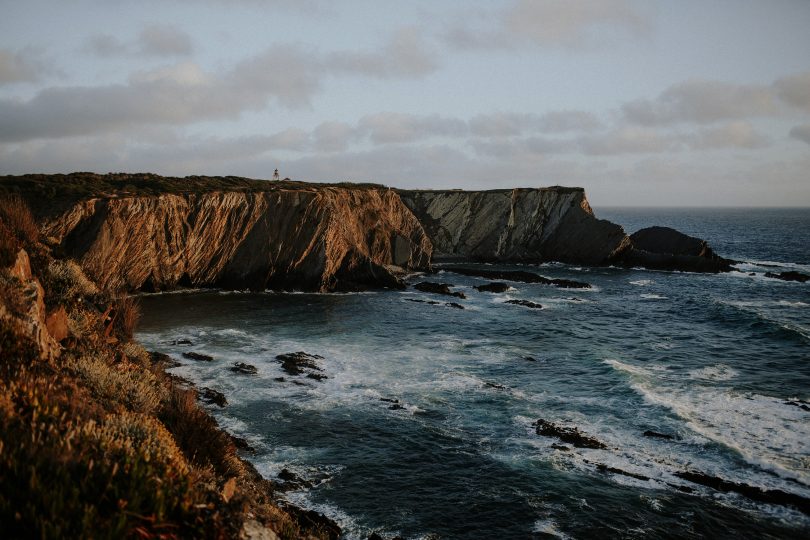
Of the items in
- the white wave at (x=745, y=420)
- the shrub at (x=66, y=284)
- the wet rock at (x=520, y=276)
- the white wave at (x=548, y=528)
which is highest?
the shrub at (x=66, y=284)

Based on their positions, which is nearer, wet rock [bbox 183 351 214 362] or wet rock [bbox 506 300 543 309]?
wet rock [bbox 183 351 214 362]

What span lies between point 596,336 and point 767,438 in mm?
16567

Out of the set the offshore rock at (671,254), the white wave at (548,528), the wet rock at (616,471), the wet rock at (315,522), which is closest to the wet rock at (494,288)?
the offshore rock at (671,254)

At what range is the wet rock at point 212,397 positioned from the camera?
21.9 metres

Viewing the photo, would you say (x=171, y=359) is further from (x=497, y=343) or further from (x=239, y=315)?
(x=497, y=343)

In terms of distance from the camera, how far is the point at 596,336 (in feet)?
120

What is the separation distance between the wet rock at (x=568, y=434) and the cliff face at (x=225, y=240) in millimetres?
35016

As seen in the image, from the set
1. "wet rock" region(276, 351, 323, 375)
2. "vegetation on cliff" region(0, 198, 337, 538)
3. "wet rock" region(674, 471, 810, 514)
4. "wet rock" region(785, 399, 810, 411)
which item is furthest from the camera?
"wet rock" region(276, 351, 323, 375)

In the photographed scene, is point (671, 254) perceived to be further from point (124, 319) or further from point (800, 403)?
point (124, 319)

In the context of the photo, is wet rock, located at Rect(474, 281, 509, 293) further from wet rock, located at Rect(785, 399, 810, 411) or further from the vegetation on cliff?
the vegetation on cliff

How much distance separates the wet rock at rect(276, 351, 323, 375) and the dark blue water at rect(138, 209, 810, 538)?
0.78 metres

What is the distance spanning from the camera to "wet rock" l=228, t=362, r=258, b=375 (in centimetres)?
2638

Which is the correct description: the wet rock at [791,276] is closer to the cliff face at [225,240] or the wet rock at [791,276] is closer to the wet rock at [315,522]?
the cliff face at [225,240]

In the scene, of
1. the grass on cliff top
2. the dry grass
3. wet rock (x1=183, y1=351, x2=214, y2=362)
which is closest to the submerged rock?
wet rock (x1=183, y1=351, x2=214, y2=362)
